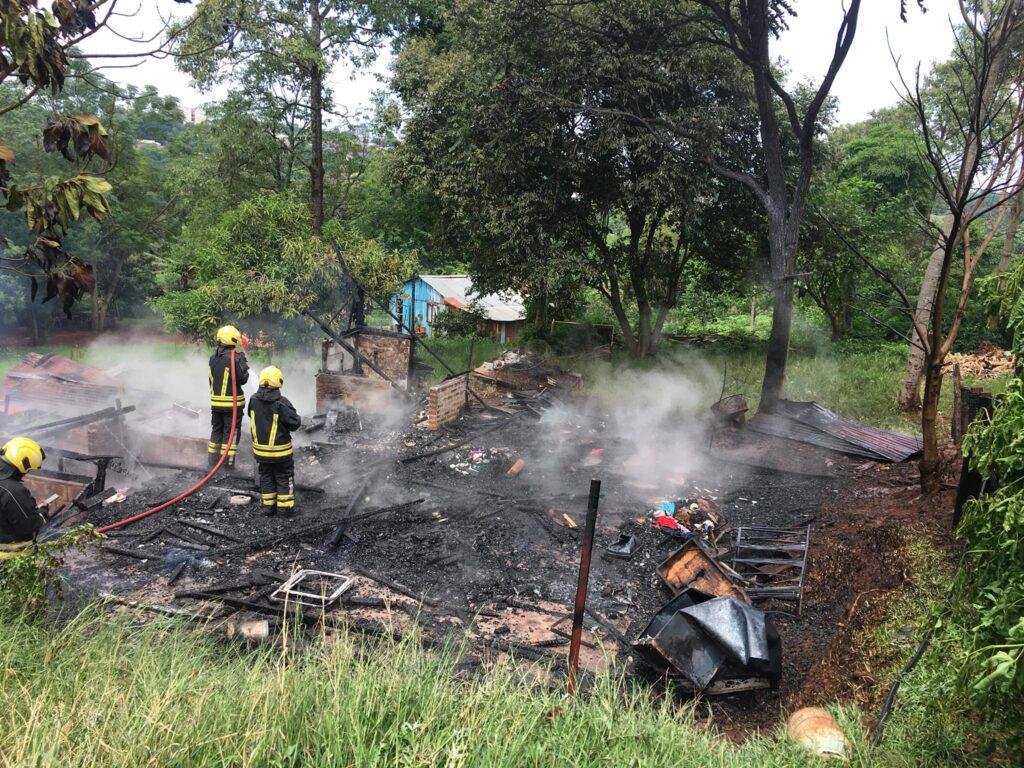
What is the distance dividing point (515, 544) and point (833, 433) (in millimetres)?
6097

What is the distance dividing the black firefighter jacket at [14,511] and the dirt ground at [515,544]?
1.11 m

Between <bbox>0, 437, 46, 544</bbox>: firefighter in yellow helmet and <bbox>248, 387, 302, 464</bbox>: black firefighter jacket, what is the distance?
2.55 metres

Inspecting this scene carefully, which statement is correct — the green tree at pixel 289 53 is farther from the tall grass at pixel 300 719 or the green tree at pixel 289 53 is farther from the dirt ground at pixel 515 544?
the tall grass at pixel 300 719

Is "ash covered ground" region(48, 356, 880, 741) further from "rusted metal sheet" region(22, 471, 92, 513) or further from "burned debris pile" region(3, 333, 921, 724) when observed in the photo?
"rusted metal sheet" region(22, 471, 92, 513)

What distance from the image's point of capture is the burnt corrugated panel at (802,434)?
988 cm

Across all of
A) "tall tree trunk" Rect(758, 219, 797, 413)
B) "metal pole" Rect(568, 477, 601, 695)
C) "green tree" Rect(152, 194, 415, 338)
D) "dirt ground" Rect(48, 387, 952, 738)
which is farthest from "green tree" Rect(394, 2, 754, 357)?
"metal pole" Rect(568, 477, 601, 695)

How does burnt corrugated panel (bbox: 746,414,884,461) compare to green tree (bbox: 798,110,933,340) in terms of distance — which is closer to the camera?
A: burnt corrugated panel (bbox: 746,414,884,461)

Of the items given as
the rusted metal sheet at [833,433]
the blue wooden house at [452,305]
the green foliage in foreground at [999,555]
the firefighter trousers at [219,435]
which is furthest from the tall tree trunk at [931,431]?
the blue wooden house at [452,305]

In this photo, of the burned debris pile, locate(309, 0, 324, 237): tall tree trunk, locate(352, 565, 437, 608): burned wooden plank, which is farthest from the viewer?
locate(309, 0, 324, 237): tall tree trunk

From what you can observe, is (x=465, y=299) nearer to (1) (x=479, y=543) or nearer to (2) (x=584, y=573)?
(1) (x=479, y=543)

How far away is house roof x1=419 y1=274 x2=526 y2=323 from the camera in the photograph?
26.1m

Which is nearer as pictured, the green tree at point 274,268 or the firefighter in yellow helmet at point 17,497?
the firefighter in yellow helmet at point 17,497

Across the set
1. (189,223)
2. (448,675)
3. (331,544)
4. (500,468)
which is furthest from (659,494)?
(189,223)

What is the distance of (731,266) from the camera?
16.5 meters
